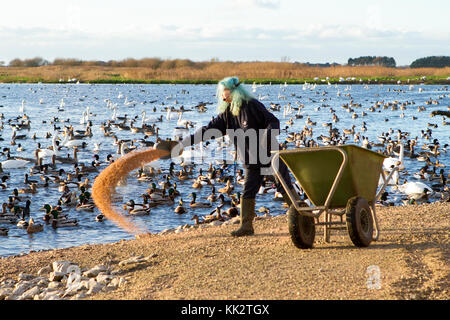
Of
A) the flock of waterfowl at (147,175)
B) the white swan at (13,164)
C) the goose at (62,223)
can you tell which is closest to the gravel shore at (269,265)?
the flock of waterfowl at (147,175)

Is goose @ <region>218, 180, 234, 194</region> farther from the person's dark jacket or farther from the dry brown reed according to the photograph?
the person's dark jacket

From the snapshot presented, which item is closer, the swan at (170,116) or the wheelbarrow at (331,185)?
the wheelbarrow at (331,185)

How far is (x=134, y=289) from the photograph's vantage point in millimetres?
7137

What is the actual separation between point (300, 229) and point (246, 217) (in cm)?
139

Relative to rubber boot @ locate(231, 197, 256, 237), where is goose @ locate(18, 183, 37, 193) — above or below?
below

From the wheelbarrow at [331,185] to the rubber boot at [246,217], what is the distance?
89cm

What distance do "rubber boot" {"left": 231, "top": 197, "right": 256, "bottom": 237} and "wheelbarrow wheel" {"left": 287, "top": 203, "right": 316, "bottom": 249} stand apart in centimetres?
94

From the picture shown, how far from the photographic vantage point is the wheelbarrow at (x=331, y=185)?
7867mm

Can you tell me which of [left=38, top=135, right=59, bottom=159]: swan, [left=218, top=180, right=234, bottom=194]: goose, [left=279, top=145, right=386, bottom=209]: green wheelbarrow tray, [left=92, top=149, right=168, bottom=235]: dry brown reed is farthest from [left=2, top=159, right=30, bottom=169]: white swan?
[left=279, top=145, right=386, bottom=209]: green wheelbarrow tray

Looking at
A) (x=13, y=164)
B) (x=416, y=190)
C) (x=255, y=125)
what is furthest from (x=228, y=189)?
(x=255, y=125)

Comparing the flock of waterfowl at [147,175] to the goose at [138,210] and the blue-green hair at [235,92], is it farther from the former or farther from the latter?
the blue-green hair at [235,92]

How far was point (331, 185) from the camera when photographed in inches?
322

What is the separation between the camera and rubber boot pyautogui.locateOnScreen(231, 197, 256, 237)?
30.1 feet
